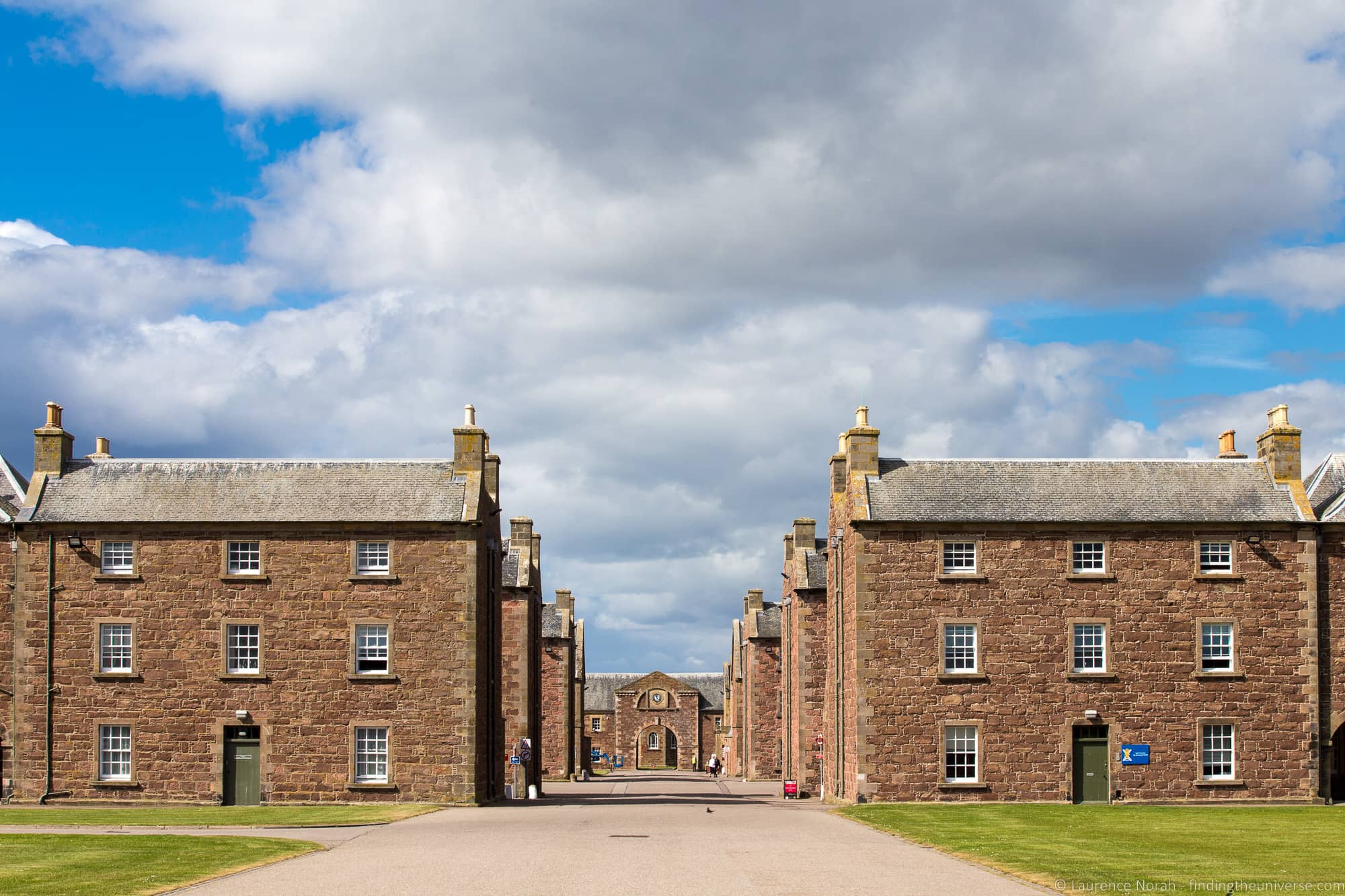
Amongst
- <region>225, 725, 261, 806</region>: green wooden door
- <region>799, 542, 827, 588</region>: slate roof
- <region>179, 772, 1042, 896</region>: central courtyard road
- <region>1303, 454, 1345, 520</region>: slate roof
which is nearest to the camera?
<region>179, 772, 1042, 896</region>: central courtyard road

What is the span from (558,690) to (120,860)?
4850 cm

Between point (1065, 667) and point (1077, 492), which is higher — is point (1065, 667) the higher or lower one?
the lower one

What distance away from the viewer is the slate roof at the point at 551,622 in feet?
238

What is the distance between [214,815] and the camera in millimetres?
36625

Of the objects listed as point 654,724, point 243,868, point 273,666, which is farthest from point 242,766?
point 654,724

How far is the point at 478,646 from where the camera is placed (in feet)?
144

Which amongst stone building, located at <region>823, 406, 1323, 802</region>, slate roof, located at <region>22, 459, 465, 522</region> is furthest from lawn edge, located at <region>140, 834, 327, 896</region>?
stone building, located at <region>823, 406, 1323, 802</region>

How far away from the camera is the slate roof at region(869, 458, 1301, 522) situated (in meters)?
43.4

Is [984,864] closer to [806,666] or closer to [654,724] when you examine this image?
[806,666]

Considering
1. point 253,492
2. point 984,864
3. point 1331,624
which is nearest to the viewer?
point 984,864

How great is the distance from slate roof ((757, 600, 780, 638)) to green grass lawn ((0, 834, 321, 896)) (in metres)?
47.5

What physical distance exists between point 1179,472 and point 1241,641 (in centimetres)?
541

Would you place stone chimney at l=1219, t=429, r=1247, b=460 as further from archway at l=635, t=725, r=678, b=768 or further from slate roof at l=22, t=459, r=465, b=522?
archway at l=635, t=725, r=678, b=768

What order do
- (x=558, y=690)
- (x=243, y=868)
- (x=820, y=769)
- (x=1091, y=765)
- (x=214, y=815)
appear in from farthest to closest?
(x=558, y=690) < (x=820, y=769) < (x=1091, y=765) < (x=214, y=815) < (x=243, y=868)
